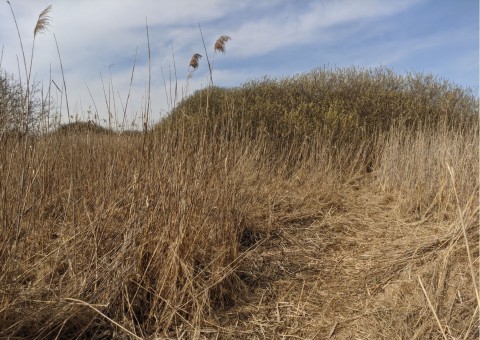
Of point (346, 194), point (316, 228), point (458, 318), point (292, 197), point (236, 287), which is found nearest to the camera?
point (458, 318)

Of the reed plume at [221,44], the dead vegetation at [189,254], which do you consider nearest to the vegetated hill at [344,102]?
the dead vegetation at [189,254]

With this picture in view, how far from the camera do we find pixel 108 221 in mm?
2176

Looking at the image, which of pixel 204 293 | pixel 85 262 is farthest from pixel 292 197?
pixel 85 262

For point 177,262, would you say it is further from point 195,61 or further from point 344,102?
point 344,102

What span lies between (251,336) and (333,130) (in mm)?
5260

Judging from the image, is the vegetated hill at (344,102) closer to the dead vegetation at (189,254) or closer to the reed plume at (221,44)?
the dead vegetation at (189,254)

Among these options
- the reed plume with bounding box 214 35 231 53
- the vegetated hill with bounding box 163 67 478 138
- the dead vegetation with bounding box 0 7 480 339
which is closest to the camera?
the dead vegetation with bounding box 0 7 480 339

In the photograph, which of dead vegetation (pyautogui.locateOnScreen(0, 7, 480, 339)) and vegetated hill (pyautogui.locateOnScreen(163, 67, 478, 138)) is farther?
vegetated hill (pyautogui.locateOnScreen(163, 67, 478, 138))

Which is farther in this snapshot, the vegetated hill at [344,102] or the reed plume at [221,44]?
the vegetated hill at [344,102]

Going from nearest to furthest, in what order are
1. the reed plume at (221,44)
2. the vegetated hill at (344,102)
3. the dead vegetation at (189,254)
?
the dead vegetation at (189,254), the reed plume at (221,44), the vegetated hill at (344,102)

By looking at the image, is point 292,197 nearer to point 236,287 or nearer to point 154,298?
point 236,287

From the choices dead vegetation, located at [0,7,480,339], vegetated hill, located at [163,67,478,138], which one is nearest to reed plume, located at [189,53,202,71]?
dead vegetation, located at [0,7,480,339]

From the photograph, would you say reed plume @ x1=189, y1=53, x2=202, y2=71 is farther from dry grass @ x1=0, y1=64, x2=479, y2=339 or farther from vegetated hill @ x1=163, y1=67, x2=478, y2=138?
vegetated hill @ x1=163, y1=67, x2=478, y2=138

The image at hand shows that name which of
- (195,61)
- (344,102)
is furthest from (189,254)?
(344,102)
